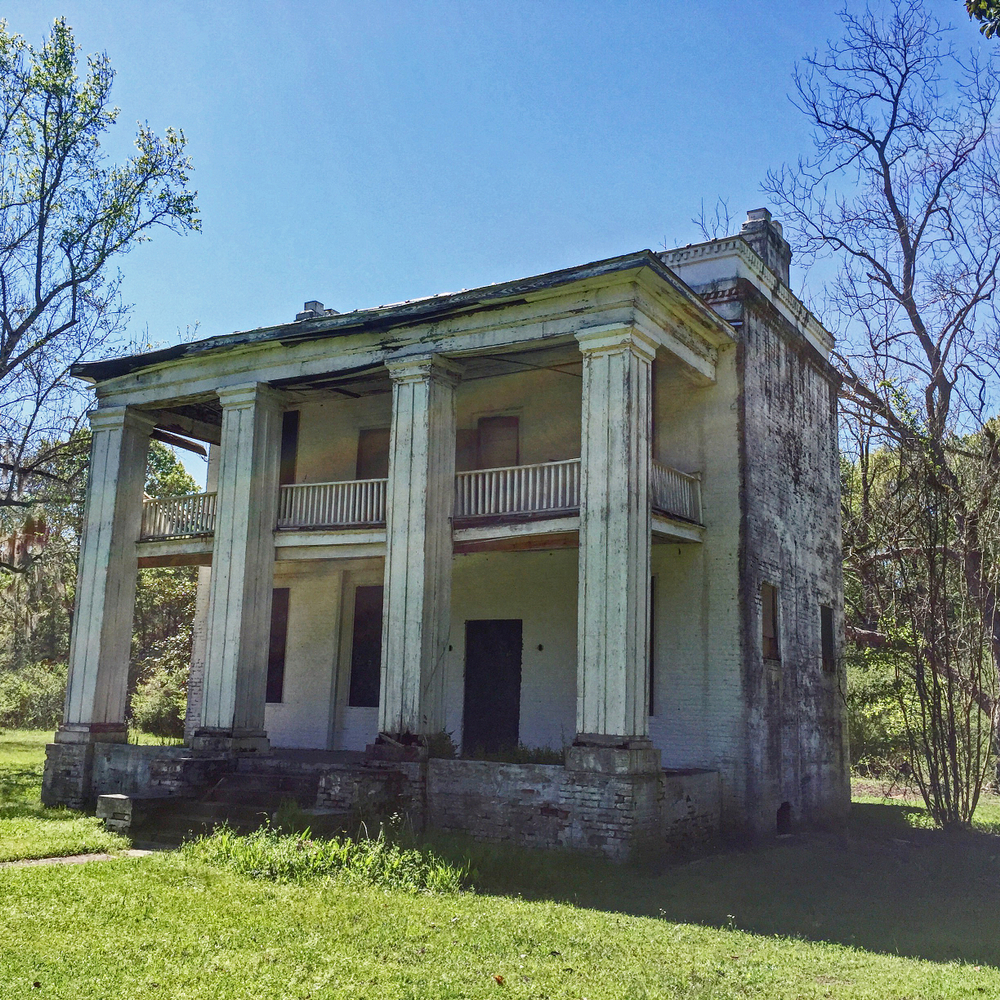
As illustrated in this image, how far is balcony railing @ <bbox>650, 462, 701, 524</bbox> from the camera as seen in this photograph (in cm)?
1426

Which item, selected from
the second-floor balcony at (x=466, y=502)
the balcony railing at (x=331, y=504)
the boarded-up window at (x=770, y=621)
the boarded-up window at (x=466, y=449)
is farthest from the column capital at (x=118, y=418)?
the boarded-up window at (x=770, y=621)

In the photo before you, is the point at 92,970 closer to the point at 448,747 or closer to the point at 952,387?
the point at 448,747

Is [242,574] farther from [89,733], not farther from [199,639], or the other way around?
[199,639]

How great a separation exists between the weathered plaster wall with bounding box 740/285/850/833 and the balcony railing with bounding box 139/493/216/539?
8865 mm

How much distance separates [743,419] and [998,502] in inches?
193

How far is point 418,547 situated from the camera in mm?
14477

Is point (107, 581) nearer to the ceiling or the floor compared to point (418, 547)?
nearer to the floor

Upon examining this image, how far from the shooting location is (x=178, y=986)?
20.5 feet

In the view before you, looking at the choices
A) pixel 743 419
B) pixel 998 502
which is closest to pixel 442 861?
pixel 743 419

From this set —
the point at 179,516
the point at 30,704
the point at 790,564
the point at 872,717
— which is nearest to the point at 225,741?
the point at 179,516

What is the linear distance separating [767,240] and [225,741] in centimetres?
1229

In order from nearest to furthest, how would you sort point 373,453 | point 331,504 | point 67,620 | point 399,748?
point 399,748, point 331,504, point 373,453, point 67,620

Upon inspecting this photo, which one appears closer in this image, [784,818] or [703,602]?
[703,602]

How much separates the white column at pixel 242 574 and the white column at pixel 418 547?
2563 millimetres
